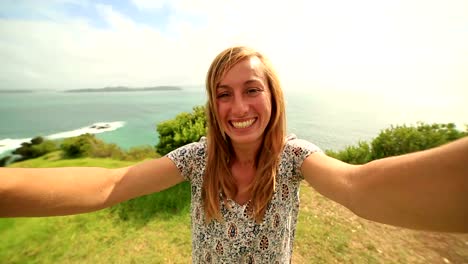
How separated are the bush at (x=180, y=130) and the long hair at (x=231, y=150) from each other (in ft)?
15.2

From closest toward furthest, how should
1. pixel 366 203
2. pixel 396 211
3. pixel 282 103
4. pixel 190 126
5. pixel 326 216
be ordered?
pixel 396 211 < pixel 366 203 < pixel 282 103 < pixel 326 216 < pixel 190 126

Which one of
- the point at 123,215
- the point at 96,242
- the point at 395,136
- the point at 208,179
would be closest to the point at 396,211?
the point at 208,179

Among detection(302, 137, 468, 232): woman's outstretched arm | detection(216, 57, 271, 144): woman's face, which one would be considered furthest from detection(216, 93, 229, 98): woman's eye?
detection(302, 137, 468, 232): woman's outstretched arm

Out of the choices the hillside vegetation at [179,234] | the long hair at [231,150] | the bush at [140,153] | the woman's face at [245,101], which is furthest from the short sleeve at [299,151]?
the bush at [140,153]

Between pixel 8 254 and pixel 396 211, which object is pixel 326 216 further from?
pixel 8 254

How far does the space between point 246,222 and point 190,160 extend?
2.10 feet

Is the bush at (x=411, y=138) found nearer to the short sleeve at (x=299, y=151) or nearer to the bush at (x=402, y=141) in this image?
the bush at (x=402, y=141)

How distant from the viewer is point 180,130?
272 inches

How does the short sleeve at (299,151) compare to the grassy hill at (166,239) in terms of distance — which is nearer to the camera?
the short sleeve at (299,151)

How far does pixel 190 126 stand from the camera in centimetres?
679

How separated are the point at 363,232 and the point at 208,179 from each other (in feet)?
15.1

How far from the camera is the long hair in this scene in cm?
183

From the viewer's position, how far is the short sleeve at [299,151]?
1.79 metres

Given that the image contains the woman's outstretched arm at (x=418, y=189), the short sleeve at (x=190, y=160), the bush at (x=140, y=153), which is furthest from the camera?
the bush at (x=140, y=153)
